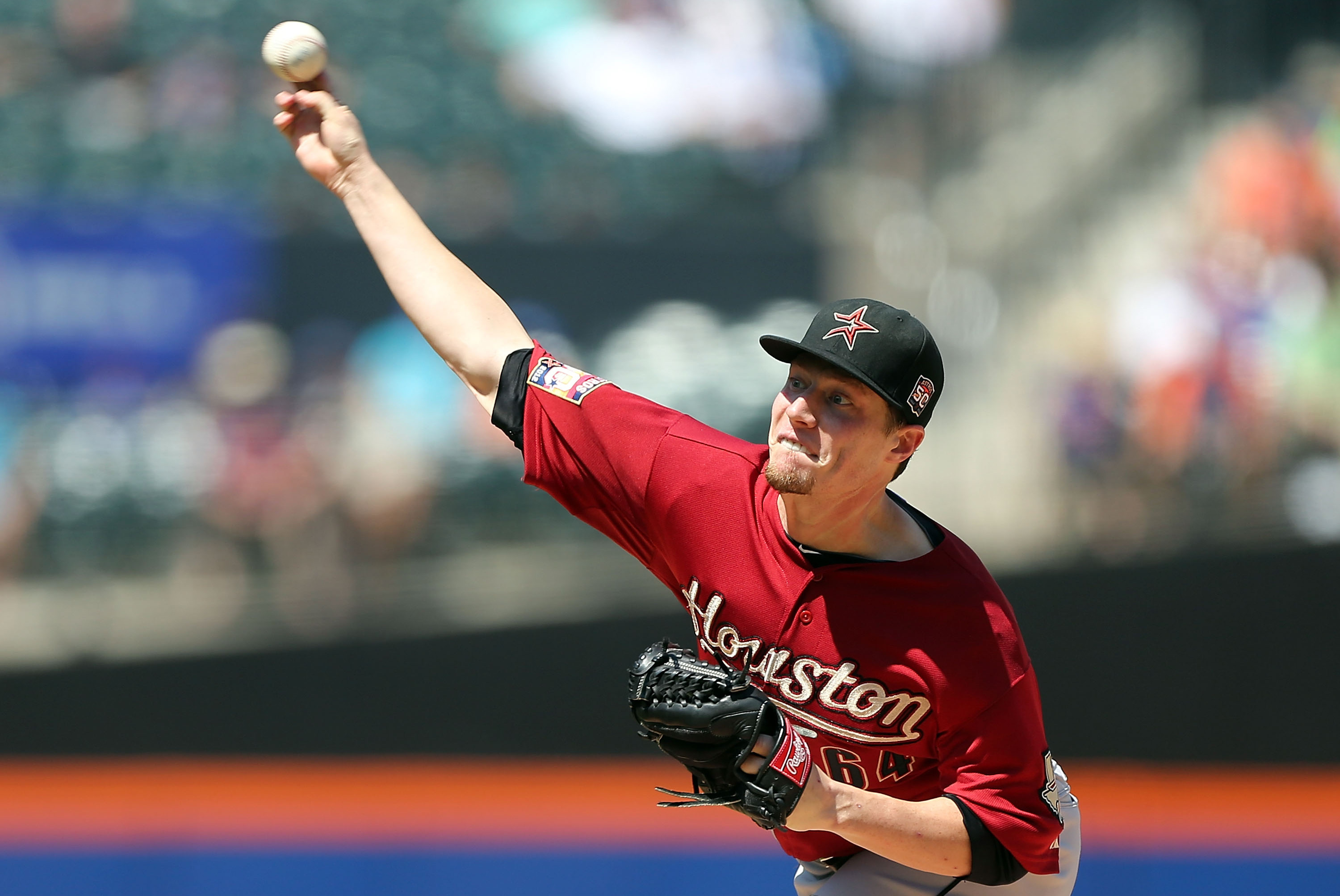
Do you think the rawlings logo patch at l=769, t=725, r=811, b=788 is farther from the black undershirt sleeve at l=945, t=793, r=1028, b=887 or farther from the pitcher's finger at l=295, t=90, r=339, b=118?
the pitcher's finger at l=295, t=90, r=339, b=118

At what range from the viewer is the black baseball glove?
1.91m

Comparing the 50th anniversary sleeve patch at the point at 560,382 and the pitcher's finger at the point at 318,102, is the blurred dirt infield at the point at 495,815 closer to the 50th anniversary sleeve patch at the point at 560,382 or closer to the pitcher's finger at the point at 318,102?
the 50th anniversary sleeve patch at the point at 560,382

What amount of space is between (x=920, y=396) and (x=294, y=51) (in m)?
1.34

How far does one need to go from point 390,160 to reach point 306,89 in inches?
209

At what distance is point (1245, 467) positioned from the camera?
6.40 meters

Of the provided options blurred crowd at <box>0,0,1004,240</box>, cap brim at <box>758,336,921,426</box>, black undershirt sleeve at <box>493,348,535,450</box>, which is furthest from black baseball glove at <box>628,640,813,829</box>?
blurred crowd at <box>0,0,1004,240</box>

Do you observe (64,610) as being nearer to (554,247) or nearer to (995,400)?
(554,247)

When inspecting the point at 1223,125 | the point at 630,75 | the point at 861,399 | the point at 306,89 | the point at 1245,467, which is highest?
the point at 630,75

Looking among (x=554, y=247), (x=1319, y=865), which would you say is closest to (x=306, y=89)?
(x=1319, y=865)

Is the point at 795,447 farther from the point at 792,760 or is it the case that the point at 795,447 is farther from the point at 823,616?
the point at 792,760

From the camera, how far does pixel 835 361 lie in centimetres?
213

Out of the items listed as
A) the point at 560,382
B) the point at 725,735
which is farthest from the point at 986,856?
the point at 560,382

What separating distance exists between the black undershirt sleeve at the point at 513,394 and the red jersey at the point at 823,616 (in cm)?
2

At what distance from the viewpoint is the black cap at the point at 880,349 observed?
215 cm
